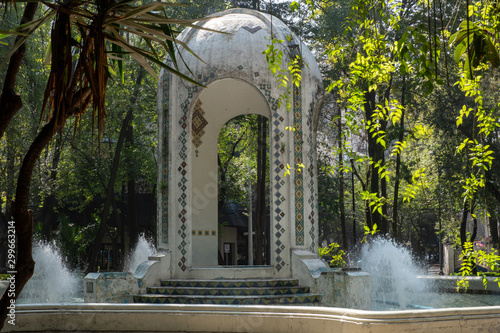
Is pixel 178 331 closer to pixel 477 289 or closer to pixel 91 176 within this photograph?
pixel 477 289

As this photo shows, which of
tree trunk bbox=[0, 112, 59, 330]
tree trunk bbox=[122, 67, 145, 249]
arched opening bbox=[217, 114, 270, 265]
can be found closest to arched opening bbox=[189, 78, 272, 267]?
arched opening bbox=[217, 114, 270, 265]

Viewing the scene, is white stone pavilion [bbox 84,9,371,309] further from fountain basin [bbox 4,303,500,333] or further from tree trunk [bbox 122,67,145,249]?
tree trunk [bbox 122,67,145,249]

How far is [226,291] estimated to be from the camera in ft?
34.1

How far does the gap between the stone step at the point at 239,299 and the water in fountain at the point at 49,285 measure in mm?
3361

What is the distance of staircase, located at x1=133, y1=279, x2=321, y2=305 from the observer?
1002 cm

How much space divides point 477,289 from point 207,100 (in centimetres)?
721

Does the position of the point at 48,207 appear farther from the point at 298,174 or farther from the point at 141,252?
the point at 298,174

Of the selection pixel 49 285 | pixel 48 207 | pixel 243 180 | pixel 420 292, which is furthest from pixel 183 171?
pixel 243 180

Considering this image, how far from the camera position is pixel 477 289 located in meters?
12.8

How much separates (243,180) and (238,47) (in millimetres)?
16817

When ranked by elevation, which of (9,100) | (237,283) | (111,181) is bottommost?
(237,283)

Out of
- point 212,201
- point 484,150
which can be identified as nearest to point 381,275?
point 212,201

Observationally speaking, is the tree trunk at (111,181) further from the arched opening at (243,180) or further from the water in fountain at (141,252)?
the arched opening at (243,180)

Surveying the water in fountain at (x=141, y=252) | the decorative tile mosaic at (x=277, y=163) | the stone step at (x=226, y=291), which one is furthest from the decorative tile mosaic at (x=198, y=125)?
the water in fountain at (x=141, y=252)
